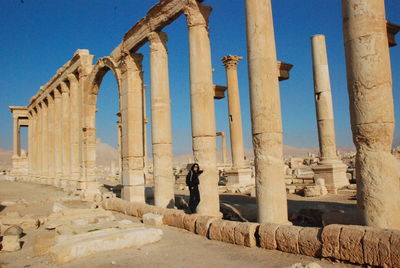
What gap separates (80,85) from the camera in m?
19.1

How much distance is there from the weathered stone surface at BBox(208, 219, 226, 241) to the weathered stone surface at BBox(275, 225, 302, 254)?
1.50 m

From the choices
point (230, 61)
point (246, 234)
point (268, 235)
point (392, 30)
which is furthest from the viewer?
point (230, 61)

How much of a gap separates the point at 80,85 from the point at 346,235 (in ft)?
56.7

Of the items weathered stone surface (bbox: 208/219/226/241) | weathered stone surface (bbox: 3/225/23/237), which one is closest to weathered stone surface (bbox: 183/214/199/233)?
weathered stone surface (bbox: 208/219/226/241)

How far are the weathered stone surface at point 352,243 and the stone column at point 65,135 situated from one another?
1926cm

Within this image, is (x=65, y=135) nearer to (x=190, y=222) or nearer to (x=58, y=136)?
(x=58, y=136)

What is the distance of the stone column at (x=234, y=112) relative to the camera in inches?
780

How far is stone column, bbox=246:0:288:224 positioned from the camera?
7.36m

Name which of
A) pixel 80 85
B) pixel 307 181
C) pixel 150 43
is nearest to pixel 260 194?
pixel 150 43

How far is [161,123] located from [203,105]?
2673mm

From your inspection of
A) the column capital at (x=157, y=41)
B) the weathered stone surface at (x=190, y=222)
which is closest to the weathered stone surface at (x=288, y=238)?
the weathered stone surface at (x=190, y=222)

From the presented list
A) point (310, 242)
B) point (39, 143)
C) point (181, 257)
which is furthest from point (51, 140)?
point (310, 242)

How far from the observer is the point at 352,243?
5.09 metres

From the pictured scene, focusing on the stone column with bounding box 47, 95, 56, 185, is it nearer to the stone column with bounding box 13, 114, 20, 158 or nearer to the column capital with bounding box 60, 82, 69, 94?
the column capital with bounding box 60, 82, 69, 94
